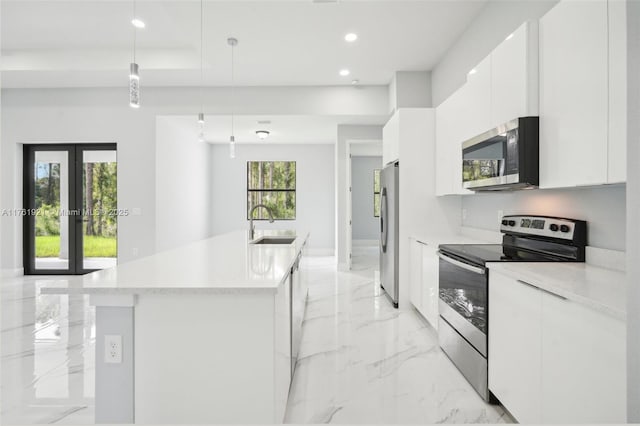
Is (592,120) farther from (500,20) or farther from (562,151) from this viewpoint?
(500,20)

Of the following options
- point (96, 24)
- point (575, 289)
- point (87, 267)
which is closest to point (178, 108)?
point (96, 24)

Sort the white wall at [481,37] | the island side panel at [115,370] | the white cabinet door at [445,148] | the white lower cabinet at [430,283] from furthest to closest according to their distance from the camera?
1. the white cabinet door at [445,148]
2. the white lower cabinet at [430,283]
3. the white wall at [481,37]
4. the island side panel at [115,370]

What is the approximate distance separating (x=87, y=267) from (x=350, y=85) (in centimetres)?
535

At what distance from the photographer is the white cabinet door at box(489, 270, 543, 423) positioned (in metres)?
1.50

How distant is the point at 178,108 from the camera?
5.31 m

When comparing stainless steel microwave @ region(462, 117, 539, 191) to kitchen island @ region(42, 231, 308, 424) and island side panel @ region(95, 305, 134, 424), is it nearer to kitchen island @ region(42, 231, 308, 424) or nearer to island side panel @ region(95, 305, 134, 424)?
kitchen island @ region(42, 231, 308, 424)

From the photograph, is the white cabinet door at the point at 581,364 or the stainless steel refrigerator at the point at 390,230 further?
the stainless steel refrigerator at the point at 390,230

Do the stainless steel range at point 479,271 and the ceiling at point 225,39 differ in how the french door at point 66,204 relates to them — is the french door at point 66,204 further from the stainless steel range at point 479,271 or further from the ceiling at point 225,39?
the stainless steel range at point 479,271

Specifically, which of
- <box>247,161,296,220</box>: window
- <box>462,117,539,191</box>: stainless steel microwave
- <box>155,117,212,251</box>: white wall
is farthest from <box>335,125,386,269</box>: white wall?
<box>462,117,539,191</box>: stainless steel microwave

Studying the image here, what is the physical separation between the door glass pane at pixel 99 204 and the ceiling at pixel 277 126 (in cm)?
132

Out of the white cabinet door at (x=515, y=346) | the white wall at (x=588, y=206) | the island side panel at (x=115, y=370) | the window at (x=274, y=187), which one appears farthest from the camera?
the window at (x=274, y=187)

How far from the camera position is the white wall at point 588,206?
168 centimetres

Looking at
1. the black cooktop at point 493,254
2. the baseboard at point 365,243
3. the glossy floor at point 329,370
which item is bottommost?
the glossy floor at point 329,370

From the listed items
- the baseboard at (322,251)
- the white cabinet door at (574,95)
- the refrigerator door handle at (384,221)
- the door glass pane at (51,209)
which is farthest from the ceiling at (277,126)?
the white cabinet door at (574,95)
